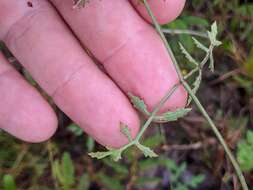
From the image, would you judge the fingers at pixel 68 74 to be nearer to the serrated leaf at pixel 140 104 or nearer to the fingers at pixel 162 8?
the serrated leaf at pixel 140 104

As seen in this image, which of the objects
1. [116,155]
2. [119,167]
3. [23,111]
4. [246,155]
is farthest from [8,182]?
[246,155]

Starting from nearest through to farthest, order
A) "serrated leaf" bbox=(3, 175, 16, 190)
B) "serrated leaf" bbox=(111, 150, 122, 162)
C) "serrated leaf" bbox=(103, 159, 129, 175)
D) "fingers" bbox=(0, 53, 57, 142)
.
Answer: "serrated leaf" bbox=(111, 150, 122, 162) → "fingers" bbox=(0, 53, 57, 142) → "serrated leaf" bbox=(3, 175, 16, 190) → "serrated leaf" bbox=(103, 159, 129, 175)

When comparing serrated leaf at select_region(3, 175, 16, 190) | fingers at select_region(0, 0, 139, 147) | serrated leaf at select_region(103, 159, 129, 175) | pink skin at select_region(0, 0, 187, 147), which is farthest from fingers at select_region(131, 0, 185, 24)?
serrated leaf at select_region(3, 175, 16, 190)

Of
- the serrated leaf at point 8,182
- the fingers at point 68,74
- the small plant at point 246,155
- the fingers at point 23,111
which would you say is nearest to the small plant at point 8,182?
the serrated leaf at point 8,182

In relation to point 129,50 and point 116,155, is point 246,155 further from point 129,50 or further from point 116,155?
point 116,155

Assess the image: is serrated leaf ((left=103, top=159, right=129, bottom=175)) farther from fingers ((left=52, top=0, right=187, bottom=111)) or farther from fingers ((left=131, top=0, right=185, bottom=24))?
fingers ((left=131, top=0, right=185, bottom=24))

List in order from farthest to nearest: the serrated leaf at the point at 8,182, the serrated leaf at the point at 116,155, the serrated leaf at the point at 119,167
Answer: the serrated leaf at the point at 119,167
the serrated leaf at the point at 8,182
the serrated leaf at the point at 116,155
